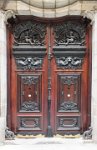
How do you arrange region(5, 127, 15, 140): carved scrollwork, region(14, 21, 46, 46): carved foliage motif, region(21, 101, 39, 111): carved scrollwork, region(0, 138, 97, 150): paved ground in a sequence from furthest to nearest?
region(21, 101, 39, 111): carved scrollwork, region(14, 21, 46, 46): carved foliage motif, region(5, 127, 15, 140): carved scrollwork, region(0, 138, 97, 150): paved ground

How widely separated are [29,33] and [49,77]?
1029 mm

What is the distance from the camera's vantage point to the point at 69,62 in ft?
21.5

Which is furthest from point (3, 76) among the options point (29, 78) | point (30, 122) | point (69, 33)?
point (69, 33)

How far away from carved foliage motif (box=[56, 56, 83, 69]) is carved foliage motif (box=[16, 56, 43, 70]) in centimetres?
41

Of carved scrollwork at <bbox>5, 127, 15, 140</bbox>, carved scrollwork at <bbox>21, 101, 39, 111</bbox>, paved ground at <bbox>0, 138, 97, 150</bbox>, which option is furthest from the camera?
carved scrollwork at <bbox>21, 101, 39, 111</bbox>

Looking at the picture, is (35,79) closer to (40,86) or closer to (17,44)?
(40,86)

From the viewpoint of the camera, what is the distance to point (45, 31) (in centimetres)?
651

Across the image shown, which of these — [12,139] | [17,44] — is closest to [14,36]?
[17,44]

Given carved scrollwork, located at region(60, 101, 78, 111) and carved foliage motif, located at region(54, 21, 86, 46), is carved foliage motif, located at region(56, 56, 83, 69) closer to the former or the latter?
carved foliage motif, located at region(54, 21, 86, 46)

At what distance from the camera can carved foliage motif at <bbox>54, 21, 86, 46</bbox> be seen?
649 cm

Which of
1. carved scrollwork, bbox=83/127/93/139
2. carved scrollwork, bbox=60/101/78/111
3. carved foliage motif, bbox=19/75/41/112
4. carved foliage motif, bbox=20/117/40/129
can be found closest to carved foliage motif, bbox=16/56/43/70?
carved foliage motif, bbox=19/75/41/112

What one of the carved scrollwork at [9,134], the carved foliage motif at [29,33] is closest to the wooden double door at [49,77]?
the carved foliage motif at [29,33]

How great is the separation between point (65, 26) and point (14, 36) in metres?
1.10

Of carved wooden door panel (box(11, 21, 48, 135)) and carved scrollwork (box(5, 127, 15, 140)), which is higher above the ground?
carved wooden door panel (box(11, 21, 48, 135))
